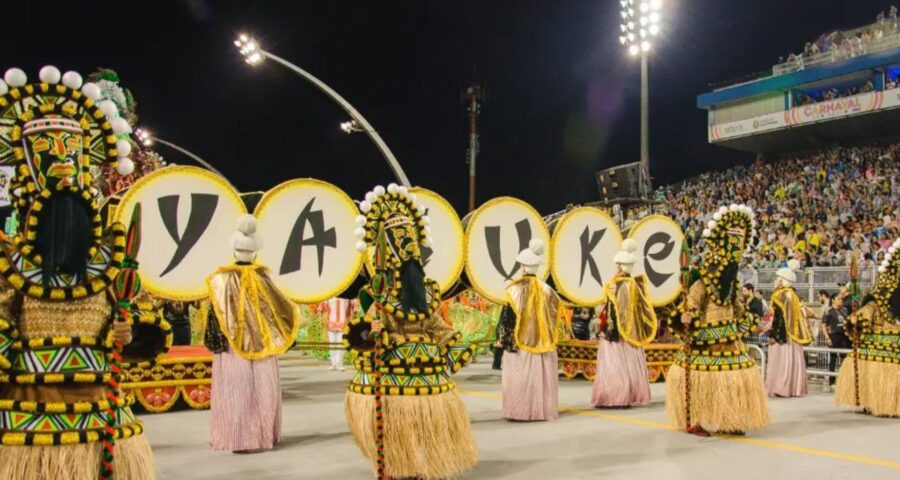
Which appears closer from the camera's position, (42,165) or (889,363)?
(42,165)

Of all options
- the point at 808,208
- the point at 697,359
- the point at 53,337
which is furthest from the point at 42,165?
the point at 808,208

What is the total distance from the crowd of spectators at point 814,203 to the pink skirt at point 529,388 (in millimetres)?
6564

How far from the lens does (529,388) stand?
786 cm

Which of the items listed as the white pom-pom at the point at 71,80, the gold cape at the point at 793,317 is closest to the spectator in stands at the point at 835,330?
the gold cape at the point at 793,317

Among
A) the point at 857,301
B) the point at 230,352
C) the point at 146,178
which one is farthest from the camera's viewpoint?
the point at 857,301

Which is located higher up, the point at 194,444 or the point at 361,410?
the point at 361,410

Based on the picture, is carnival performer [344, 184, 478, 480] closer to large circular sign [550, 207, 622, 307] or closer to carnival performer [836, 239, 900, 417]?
large circular sign [550, 207, 622, 307]

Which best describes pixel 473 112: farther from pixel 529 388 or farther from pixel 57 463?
pixel 57 463

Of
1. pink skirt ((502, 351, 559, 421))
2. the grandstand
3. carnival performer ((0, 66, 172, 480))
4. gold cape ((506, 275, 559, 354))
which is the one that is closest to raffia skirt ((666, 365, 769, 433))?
pink skirt ((502, 351, 559, 421))

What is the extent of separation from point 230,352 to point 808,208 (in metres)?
17.6

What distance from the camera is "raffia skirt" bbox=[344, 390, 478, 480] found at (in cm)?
475

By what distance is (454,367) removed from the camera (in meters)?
5.18

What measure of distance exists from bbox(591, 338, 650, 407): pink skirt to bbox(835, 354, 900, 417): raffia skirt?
2.14 meters

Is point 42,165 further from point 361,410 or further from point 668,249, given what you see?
point 668,249
